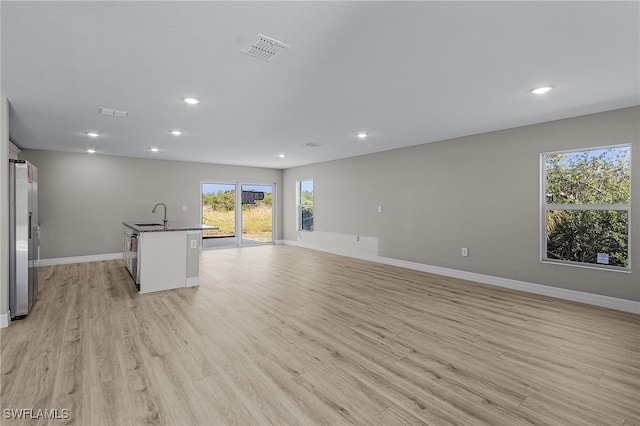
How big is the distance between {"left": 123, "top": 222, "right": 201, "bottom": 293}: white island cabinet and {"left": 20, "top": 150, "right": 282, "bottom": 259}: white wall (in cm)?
281

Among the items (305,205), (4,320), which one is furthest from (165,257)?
(305,205)

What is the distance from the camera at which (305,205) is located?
9.07m

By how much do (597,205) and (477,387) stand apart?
3.40 metres

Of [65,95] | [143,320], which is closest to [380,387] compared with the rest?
[143,320]

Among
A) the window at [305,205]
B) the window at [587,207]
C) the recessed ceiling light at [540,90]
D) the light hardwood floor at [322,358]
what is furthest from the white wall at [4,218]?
the window at [587,207]

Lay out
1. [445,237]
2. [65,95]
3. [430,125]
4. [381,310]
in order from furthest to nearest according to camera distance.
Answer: [445,237] → [430,125] → [381,310] → [65,95]

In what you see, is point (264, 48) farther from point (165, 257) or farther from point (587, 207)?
point (587, 207)

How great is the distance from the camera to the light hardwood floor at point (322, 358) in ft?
6.13

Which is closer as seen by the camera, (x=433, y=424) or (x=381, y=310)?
(x=433, y=424)

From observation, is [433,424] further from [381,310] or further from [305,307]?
[305,307]

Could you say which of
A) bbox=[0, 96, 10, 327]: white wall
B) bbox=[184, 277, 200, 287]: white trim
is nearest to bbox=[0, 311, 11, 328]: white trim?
Result: bbox=[0, 96, 10, 327]: white wall

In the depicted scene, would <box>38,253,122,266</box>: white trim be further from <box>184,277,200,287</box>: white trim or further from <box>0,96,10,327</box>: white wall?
<box>0,96,10,327</box>: white wall

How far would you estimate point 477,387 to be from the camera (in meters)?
2.11

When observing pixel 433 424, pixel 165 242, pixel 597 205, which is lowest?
pixel 433 424
